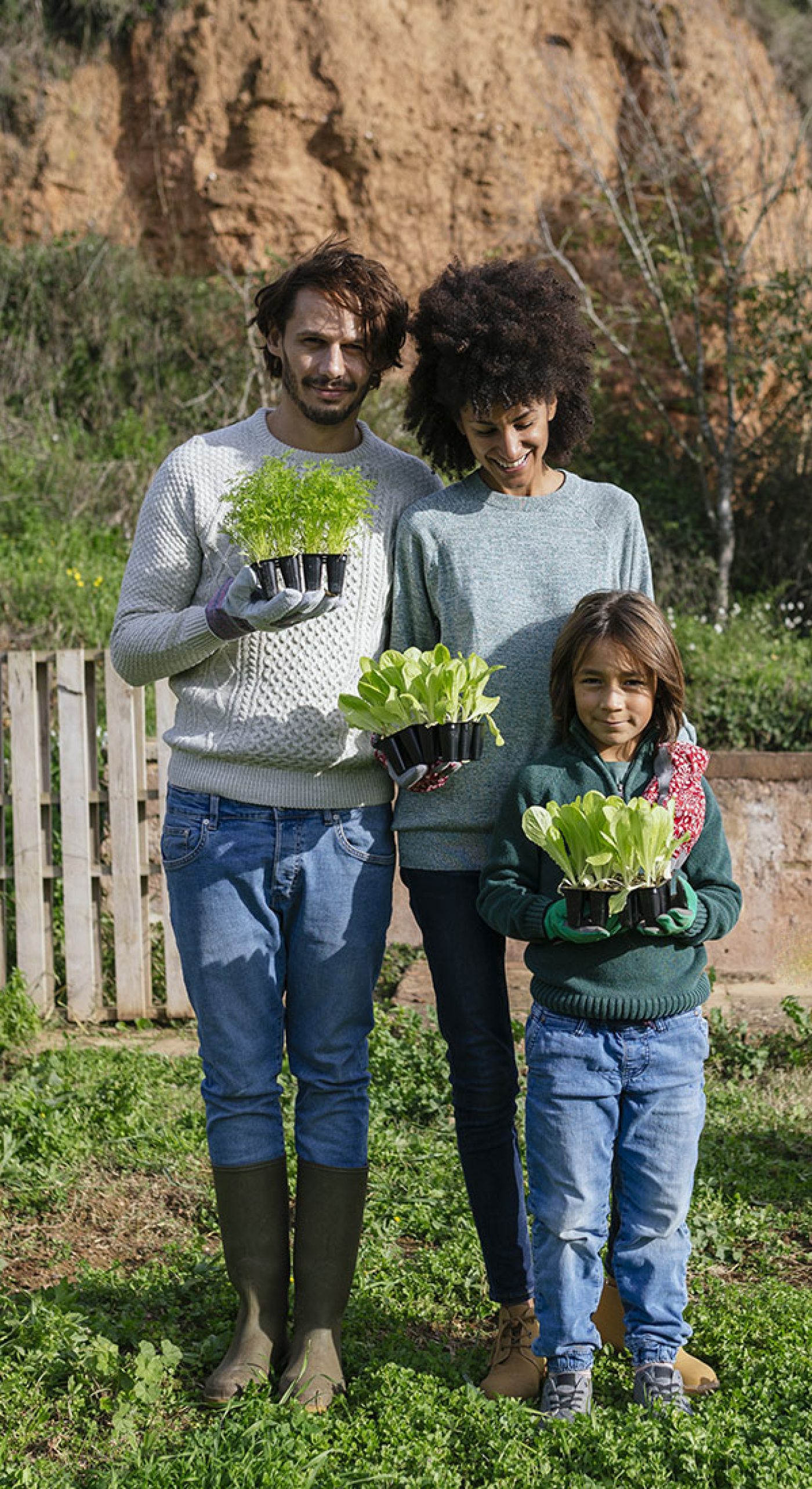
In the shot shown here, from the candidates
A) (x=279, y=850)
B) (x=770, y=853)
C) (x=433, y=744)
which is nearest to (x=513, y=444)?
(x=433, y=744)

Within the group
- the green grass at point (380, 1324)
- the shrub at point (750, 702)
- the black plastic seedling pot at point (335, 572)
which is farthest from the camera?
the shrub at point (750, 702)

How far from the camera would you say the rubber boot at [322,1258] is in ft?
9.56

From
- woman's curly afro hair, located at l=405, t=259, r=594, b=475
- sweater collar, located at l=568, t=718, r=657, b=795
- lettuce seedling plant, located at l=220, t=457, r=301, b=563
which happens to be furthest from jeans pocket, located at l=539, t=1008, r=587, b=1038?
woman's curly afro hair, located at l=405, t=259, r=594, b=475

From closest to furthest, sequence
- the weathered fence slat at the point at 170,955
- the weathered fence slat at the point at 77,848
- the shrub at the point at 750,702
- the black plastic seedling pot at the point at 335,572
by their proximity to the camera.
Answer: the black plastic seedling pot at the point at 335,572, the weathered fence slat at the point at 170,955, the weathered fence slat at the point at 77,848, the shrub at the point at 750,702

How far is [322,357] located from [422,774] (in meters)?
0.96

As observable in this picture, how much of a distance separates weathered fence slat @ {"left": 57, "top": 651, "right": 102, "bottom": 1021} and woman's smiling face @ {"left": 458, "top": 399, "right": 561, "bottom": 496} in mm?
3249

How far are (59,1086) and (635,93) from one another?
36.4ft

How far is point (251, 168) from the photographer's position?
1180cm

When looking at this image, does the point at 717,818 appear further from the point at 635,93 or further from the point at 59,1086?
the point at 635,93

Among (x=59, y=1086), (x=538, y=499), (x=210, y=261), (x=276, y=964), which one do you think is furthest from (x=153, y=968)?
(x=210, y=261)

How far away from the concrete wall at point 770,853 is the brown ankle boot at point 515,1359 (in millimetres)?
3318

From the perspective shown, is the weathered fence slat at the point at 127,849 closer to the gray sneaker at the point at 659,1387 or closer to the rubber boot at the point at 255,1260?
the rubber boot at the point at 255,1260

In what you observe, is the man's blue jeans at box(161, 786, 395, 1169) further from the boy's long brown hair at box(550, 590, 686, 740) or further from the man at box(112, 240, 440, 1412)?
the boy's long brown hair at box(550, 590, 686, 740)

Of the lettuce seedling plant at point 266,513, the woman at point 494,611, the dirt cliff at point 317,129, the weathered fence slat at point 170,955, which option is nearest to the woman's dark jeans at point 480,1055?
the woman at point 494,611
